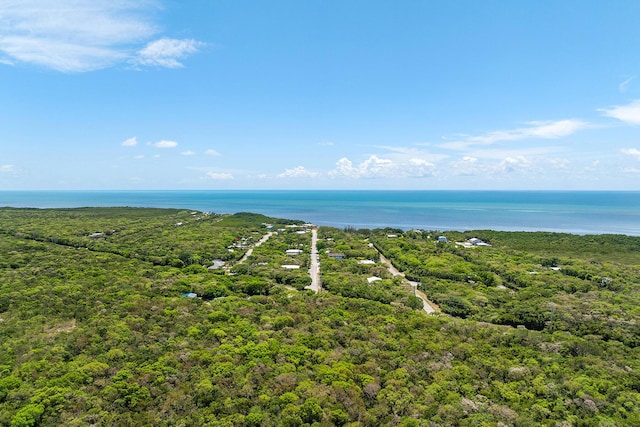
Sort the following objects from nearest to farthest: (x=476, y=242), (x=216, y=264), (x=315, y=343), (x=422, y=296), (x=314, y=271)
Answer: (x=315, y=343)
(x=422, y=296)
(x=314, y=271)
(x=216, y=264)
(x=476, y=242)

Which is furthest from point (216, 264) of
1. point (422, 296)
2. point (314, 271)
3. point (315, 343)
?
point (315, 343)

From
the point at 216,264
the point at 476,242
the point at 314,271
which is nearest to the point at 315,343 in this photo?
the point at 314,271

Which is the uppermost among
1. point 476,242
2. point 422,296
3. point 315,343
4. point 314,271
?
point 476,242

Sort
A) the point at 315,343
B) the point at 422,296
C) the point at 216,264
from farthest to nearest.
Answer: the point at 216,264 < the point at 422,296 < the point at 315,343

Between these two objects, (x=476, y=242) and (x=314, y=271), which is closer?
(x=314, y=271)

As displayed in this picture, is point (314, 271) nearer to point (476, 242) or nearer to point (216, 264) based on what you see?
point (216, 264)

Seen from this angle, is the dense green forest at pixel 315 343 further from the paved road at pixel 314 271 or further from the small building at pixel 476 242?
the small building at pixel 476 242

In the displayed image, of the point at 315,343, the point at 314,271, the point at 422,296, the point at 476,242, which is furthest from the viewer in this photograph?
the point at 476,242

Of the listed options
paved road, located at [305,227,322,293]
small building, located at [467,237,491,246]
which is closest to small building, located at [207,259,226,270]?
paved road, located at [305,227,322,293]

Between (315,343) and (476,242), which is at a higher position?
(476,242)

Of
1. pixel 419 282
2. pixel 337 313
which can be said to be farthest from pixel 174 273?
pixel 419 282
